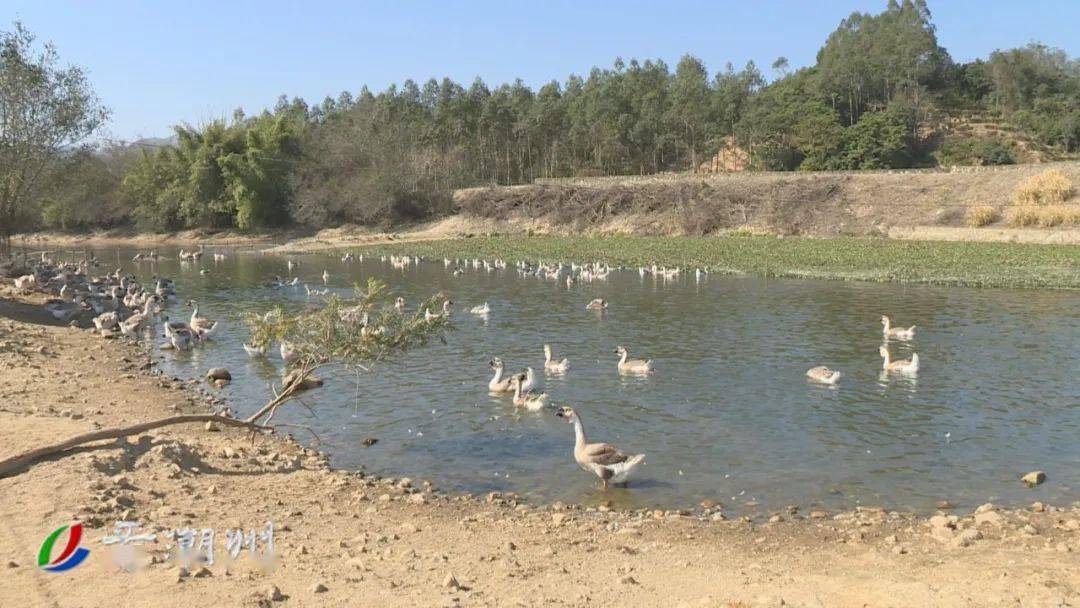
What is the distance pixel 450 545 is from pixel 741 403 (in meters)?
9.81

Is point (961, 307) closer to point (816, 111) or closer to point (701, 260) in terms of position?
point (701, 260)

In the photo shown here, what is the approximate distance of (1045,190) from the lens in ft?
191

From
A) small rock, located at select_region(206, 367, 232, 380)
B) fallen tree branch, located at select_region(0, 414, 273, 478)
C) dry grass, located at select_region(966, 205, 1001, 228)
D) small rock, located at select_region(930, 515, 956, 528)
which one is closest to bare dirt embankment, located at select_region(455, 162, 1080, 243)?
dry grass, located at select_region(966, 205, 1001, 228)

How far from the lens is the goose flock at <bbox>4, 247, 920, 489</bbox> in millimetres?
13383

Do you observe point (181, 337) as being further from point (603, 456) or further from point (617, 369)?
point (603, 456)

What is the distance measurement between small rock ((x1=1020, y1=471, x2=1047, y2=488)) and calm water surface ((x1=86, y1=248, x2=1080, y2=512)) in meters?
0.28

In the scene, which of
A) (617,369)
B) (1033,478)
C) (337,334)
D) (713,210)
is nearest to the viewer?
(1033,478)

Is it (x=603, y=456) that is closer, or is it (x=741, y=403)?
(x=603, y=456)

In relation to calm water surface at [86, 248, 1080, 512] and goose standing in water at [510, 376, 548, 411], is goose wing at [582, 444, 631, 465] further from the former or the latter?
goose standing in water at [510, 376, 548, 411]

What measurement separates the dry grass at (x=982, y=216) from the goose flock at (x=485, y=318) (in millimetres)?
25718

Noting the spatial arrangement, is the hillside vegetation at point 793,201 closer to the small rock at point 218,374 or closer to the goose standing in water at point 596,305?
the goose standing in water at point 596,305

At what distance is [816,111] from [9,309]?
84269 mm

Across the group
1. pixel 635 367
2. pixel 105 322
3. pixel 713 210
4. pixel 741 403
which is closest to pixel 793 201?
pixel 713 210

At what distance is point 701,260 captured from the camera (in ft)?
166
